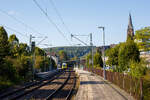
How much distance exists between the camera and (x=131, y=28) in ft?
318

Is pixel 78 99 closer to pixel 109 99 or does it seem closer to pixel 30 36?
pixel 109 99

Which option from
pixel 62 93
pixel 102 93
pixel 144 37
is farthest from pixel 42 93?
pixel 144 37

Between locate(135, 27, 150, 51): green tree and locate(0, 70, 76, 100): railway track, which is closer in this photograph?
locate(0, 70, 76, 100): railway track

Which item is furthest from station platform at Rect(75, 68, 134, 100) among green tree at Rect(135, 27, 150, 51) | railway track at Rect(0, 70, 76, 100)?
green tree at Rect(135, 27, 150, 51)

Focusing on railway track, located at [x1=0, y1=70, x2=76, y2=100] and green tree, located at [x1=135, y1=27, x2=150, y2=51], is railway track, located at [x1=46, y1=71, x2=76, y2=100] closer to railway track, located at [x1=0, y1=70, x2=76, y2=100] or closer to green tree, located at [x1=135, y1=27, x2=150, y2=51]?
railway track, located at [x1=0, y1=70, x2=76, y2=100]

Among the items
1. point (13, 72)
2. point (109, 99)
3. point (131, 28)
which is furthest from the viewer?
point (131, 28)

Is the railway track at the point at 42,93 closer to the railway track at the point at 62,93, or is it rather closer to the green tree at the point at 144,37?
the railway track at the point at 62,93

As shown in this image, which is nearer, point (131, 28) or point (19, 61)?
point (19, 61)

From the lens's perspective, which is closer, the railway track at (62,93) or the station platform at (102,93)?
the station platform at (102,93)

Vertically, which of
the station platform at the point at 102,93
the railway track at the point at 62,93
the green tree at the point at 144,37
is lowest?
the railway track at the point at 62,93

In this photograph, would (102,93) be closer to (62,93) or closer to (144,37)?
(62,93)

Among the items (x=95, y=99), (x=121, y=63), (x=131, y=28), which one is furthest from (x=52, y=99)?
(x=131, y=28)

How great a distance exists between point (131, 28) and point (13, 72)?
76080mm

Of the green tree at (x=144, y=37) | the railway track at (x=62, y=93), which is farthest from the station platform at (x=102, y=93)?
the green tree at (x=144, y=37)
